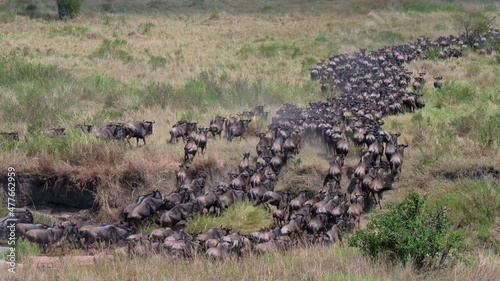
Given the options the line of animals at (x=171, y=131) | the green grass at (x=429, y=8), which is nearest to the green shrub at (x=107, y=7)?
the green grass at (x=429, y=8)

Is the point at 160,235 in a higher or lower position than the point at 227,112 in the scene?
lower

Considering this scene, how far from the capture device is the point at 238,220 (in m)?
11.9

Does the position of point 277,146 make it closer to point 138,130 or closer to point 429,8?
point 138,130

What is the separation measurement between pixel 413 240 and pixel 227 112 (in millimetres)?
10781

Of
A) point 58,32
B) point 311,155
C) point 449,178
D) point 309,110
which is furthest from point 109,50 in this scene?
point 449,178

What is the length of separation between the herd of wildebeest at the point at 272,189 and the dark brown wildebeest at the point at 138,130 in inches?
0.9

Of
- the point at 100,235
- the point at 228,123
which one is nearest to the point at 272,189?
the point at 228,123

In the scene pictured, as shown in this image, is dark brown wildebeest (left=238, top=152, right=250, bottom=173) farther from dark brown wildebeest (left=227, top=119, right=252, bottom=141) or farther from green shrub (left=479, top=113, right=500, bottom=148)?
green shrub (left=479, top=113, right=500, bottom=148)

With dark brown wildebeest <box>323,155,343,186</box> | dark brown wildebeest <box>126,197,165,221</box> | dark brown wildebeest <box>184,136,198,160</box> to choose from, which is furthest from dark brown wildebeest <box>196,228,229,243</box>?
dark brown wildebeest <box>184,136,198,160</box>

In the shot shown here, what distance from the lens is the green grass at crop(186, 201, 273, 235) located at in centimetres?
1168

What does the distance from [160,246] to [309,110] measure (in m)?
8.21

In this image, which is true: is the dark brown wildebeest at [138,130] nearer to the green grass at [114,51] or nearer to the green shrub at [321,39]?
the green grass at [114,51]

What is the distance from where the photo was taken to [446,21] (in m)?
41.2

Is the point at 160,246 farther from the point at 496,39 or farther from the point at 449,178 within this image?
the point at 496,39
